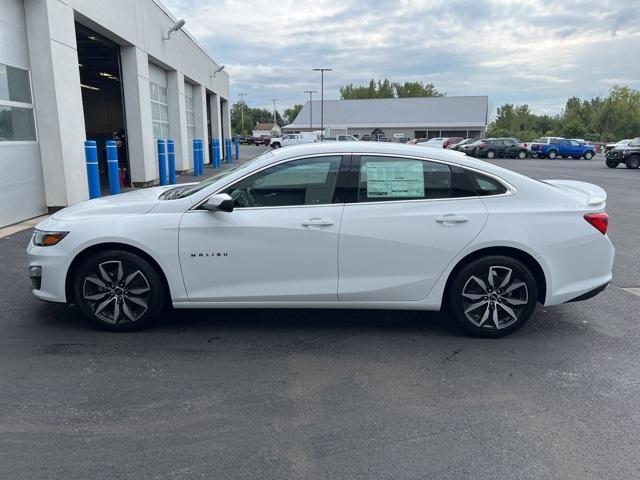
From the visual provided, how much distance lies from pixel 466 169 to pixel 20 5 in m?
8.98

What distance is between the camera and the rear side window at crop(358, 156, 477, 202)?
420 cm

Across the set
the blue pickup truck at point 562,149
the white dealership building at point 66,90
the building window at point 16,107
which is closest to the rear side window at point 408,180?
the white dealership building at point 66,90

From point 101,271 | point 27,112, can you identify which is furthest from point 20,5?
point 101,271

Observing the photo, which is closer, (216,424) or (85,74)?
(216,424)

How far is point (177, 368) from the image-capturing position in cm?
370

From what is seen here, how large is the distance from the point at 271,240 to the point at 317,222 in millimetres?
404

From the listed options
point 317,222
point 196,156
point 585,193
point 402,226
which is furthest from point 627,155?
point 317,222

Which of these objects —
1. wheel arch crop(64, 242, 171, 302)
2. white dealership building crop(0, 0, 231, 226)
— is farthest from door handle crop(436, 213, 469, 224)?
white dealership building crop(0, 0, 231, 226)

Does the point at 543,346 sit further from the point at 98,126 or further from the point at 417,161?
the point at 98,126

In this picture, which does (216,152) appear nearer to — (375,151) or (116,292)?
(116,292)

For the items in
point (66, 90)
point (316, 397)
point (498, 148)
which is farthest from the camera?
point (498, 148)

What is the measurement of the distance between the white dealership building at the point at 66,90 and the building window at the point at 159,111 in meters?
0.04

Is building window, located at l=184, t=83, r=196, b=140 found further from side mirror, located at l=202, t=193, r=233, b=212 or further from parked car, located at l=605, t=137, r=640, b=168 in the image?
parked car, located at l=605, t=137, r=640, b=168

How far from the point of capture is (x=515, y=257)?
420 centimetres
